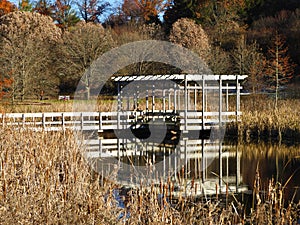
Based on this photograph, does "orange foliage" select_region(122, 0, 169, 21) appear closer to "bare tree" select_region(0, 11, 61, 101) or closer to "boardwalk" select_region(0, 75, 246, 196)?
"bare tree" select_region(0, 11, 61, 101)

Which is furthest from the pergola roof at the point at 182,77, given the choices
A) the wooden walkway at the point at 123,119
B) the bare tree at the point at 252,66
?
the bare tree at the point at 252,66

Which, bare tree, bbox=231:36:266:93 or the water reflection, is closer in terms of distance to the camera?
the water reflection

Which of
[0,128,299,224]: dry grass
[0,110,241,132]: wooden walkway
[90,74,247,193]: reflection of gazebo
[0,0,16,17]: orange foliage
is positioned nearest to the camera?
[0,128,299,224]: dry grass

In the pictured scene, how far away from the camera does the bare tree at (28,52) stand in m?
25.5

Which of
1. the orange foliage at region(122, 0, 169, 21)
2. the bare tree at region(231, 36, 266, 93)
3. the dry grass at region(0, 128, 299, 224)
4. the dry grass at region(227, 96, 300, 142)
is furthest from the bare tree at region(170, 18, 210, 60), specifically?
the dry grass at region(0, 128, 299, 224)

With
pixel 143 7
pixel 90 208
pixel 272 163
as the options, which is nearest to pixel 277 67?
pixel 272 163

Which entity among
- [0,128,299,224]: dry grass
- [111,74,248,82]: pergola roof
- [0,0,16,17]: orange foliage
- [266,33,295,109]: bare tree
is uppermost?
[0,0,16,17]: orange foliage

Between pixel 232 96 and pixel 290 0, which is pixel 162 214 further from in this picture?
pixel 290 0

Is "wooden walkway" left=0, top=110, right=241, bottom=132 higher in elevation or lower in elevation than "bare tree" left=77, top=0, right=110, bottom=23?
lower

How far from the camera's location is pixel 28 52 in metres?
26.6

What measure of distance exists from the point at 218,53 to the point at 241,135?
47.5ft

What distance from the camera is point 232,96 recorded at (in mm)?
27422

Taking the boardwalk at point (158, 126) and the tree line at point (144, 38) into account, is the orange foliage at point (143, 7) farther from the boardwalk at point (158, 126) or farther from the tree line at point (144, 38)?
the boardwalk at point (158, 126)

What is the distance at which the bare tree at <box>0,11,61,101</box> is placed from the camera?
2547cm
